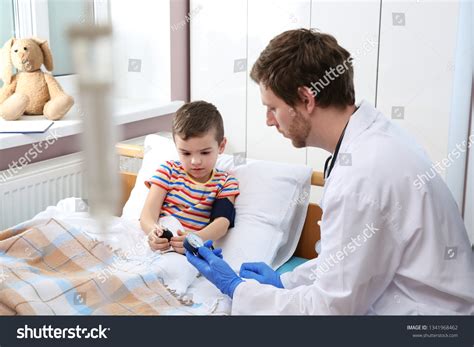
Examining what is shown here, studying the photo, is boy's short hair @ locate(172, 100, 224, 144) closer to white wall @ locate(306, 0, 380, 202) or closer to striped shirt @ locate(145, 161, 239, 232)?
striped shirt @ locate(145, 161, 239, 232)

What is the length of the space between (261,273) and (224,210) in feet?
0.79

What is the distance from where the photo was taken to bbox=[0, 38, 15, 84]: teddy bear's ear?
1.98 metres

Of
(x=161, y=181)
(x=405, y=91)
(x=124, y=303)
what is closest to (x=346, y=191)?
(x=124, y=303)

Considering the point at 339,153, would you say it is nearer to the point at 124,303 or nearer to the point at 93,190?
the point at 124,303

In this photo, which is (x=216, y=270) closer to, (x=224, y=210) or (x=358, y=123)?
(x=224, y=210)

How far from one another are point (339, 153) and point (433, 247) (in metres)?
0.24

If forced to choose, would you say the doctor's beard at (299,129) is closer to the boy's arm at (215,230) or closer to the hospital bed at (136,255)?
the hospital bed at (136,255)

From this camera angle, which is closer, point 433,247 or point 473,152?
point 433,247

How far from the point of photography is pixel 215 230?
1.53m

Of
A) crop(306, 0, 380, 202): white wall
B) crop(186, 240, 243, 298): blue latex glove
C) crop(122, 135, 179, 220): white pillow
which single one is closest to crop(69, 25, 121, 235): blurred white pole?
crop(186, 240, 243, 298): blue latex glove

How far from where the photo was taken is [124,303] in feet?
3.95

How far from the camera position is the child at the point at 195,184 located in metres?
1.54

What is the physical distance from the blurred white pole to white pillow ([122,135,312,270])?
52.5 inches
